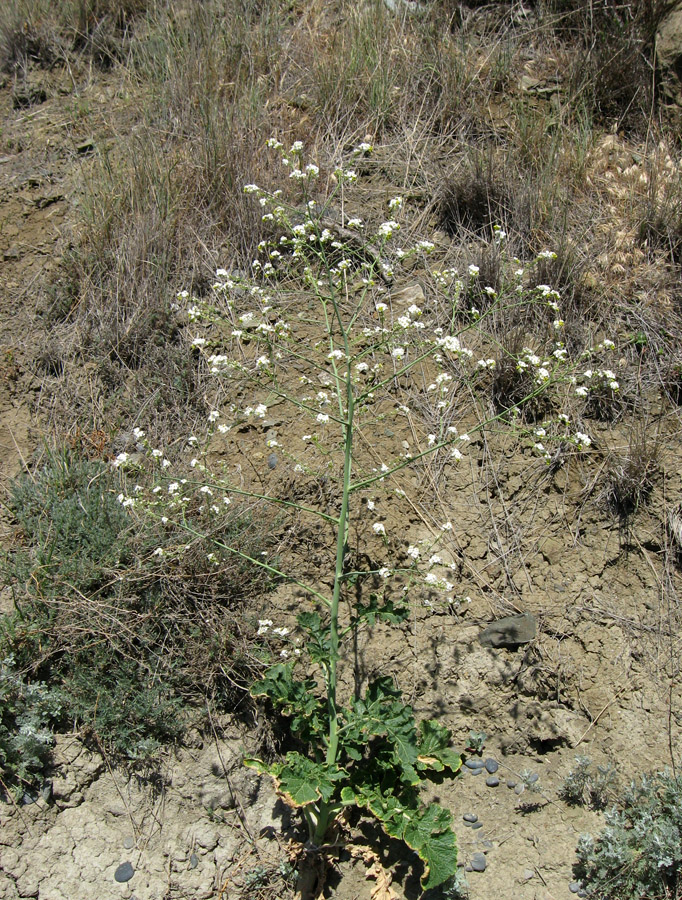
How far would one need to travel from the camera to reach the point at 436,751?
287 centimetres

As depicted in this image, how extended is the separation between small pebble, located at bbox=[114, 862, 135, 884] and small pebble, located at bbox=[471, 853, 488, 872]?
136 centimetres

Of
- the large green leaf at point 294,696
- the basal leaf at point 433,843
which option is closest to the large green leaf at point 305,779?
the large green leaf at point 294,696

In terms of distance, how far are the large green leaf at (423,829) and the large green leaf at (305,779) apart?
0.16m

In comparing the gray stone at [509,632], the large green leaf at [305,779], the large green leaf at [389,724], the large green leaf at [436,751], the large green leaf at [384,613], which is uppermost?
the large green leaf at [384,613]

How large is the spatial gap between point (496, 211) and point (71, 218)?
269 cm

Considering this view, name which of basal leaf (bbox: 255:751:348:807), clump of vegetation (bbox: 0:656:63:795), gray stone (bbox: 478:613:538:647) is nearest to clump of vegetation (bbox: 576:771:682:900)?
gray stone (bbox: 478:613:538:647)

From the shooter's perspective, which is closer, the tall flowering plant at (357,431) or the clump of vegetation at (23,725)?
the tall flowering plant at (357,431)

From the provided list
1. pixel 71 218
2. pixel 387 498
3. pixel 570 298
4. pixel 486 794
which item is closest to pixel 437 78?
pixel 570 298

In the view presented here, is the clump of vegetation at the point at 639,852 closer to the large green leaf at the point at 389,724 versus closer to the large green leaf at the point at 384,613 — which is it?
the large green leaf at the point at 389,724

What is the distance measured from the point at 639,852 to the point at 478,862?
2.01ft

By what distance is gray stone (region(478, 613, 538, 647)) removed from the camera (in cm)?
321

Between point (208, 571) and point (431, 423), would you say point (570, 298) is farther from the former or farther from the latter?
point (208, 571)

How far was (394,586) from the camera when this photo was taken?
3334mm

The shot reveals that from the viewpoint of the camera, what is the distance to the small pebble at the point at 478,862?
2.83 meters
